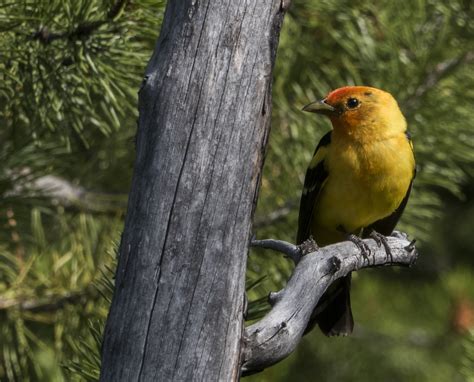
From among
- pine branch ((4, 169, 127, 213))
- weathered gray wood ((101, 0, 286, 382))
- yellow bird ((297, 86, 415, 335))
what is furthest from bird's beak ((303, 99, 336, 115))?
weathered gray wood ((101, 0, 286, 382))

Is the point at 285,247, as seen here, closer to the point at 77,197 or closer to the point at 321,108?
the point at 321,108

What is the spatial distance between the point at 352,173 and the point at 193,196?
149 centimetres

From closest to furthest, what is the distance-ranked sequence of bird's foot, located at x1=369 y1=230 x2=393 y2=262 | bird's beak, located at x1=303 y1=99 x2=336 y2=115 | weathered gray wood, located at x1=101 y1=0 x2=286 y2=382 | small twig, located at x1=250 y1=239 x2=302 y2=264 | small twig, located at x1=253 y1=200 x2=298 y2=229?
weathered gray wood, located at x1=101 y1=0 x2=286 y2=382
small twig, located at x1=250 y1=239 x2=302 y2=264
bird's foot, located at x1=369 y1=230 x2=393 y2=262
bird's beak, located at x1=303 y1=99 x2=336 y2=115
small twig, located at x1=253 y1=200 x2=298 y2=229

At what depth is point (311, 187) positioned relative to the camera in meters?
3.69

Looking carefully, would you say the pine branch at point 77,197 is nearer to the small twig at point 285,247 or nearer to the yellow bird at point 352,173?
the yellow bird at point 352,173

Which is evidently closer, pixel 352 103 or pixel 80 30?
pixel 80 30

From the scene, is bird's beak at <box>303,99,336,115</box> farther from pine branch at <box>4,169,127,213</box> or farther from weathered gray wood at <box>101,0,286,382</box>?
weathered gray wood at <box>101,0,286,382</box>

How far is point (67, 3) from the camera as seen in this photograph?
9.62 ft

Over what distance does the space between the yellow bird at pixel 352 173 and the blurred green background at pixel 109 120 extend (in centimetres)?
22

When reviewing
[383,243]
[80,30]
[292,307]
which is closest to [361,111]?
[383,243]

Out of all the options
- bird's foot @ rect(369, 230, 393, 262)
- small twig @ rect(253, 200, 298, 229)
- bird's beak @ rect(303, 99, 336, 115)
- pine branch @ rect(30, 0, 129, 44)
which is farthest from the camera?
small twig @ rect(253, 200, 298, 229)

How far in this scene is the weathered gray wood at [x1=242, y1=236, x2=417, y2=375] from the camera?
7.59ft

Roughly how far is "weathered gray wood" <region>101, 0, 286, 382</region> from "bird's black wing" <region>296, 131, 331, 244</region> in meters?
1.31

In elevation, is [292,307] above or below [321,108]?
above
